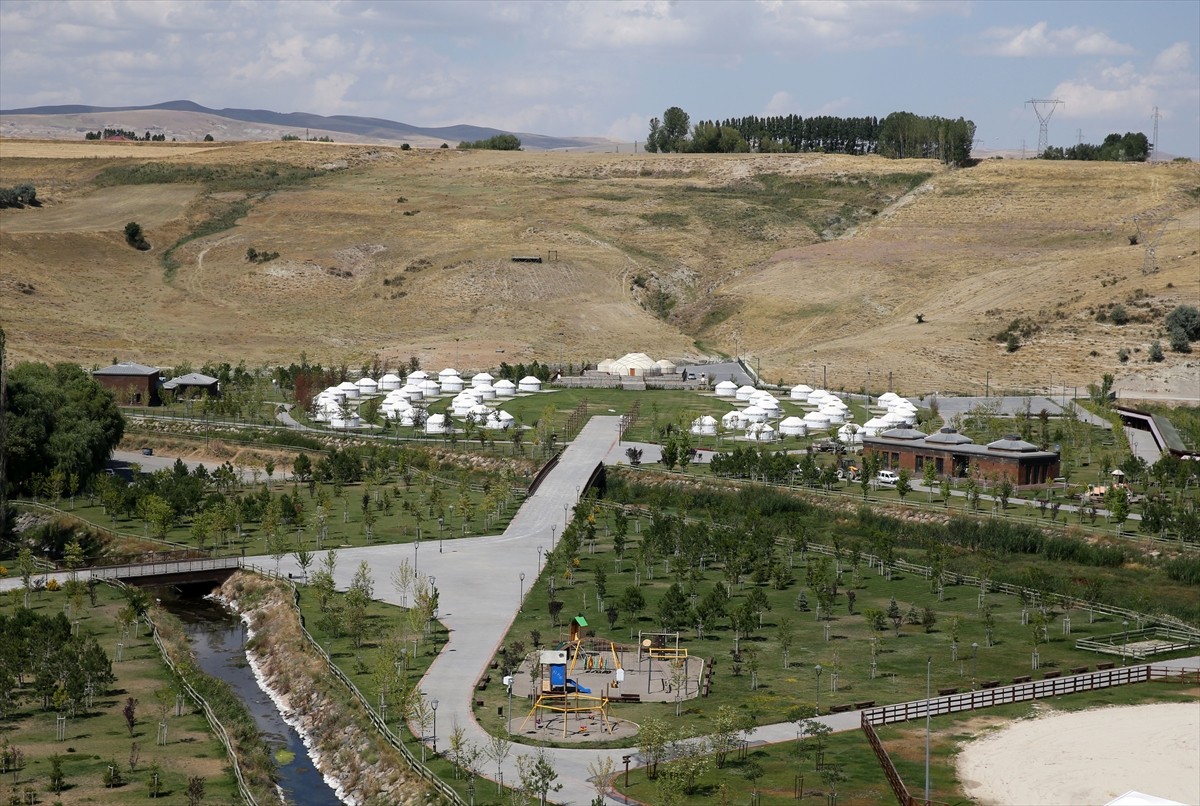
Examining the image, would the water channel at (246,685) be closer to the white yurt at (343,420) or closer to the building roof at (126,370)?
the white yurt at (343,420)

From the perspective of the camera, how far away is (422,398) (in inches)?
5128

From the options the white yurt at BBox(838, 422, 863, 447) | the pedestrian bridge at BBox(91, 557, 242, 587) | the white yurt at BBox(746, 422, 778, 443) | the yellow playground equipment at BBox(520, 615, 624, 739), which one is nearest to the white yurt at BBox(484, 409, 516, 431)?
the white yurt at BBox(746, 422, 778, 443)

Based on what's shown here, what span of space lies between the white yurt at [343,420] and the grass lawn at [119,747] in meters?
57.2

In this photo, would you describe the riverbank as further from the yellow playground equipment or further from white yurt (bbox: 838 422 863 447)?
white yurt (bbox: 838 422 863 447)

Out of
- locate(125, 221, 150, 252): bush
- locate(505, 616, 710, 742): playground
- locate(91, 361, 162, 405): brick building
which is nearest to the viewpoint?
locate(505, 616, 710, 742): playground

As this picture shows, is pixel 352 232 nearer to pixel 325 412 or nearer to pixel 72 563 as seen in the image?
pixel 325 412

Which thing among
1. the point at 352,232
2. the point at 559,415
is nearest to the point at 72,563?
the point at 559,415

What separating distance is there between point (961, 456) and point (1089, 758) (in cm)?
4904

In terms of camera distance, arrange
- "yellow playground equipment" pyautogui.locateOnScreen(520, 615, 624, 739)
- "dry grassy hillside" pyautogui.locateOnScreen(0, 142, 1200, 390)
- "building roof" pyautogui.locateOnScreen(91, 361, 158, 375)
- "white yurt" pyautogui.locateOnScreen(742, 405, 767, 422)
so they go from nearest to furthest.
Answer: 1. "yellow playground equipment" pyautogui.locateOnScreen(520, 615, 624, 739)
2. "white yurt" pyautogui.locateOnScreen(742, 405, 767, 422)
3. "building roof" pyautogui.locateOnScreen(91, 361, 158, 375)
4. "dry grassy hillside" pyautogui.locateOnScreen(0, 142, 1200, 390)

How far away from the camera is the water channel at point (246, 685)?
161 ft

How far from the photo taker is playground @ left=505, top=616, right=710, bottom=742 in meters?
50.1

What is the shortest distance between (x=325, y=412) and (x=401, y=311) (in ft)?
186

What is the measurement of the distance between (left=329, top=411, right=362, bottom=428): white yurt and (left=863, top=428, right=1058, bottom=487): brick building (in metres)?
38.5

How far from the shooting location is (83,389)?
99.3 metres
